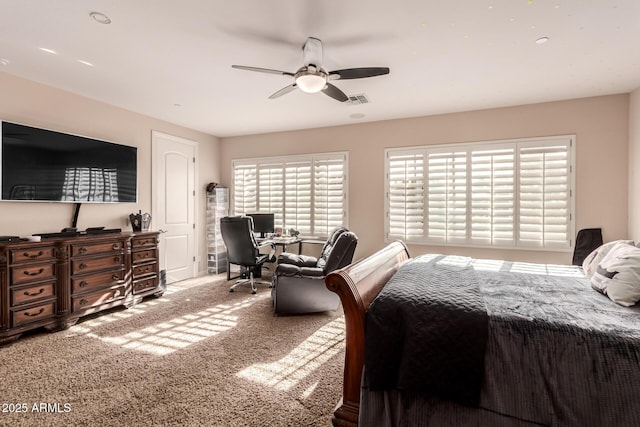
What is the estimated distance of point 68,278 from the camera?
3.28 m

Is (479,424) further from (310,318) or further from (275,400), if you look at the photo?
(310,318)

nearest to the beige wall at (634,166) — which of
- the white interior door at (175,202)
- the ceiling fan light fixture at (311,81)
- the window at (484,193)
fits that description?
the window at (484,193)

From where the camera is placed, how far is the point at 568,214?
3.97 m

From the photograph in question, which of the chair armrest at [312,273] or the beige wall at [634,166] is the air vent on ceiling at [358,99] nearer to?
the chair armrest at [312,273]

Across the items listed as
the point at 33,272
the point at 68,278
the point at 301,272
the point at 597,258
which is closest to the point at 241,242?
the point at 301,272

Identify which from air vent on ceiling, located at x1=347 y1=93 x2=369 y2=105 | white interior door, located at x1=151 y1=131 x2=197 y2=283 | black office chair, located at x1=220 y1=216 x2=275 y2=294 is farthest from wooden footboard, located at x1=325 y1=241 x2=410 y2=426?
white interior door, located at x1=151 y1=131 x2=197 y2=283

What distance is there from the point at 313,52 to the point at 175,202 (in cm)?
376

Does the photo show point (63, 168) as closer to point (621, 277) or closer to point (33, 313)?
point (33, 313)

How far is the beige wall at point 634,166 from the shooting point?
3512 mm

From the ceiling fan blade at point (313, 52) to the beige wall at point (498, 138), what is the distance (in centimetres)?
255

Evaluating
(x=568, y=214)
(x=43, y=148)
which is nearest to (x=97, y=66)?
(x=43, y=148)

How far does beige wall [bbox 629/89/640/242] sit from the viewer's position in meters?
3.51

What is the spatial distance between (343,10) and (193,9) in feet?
3.51

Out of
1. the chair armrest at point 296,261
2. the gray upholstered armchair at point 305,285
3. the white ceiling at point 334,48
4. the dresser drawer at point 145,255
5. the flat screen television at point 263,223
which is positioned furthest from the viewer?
the flat screen television at point 263,223
